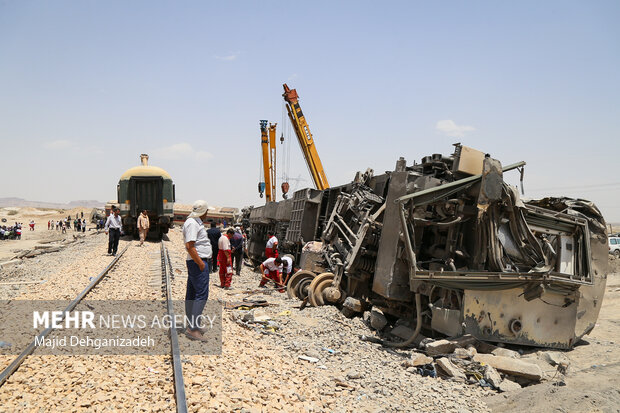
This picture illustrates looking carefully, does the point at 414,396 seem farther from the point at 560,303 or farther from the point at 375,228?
the point at 375,228

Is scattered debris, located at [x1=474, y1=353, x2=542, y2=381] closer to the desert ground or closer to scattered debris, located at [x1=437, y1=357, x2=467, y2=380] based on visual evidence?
the desert ground

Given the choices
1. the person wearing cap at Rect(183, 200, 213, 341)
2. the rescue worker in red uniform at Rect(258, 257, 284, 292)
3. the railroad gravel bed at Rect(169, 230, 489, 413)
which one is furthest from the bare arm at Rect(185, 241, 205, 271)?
the rescue worker in red uniform at Rect(258, 257, 284, 292)

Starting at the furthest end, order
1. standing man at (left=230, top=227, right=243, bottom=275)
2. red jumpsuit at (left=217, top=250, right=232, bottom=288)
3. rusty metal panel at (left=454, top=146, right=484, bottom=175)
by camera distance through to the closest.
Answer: standing man at (left=230, top=227, right=243, bottom=275)
red jumpsuit at (left=217, top=250, right=232, bottom=288)
rusty metal panel at (left=454, top=146, right=484, bottom=175)

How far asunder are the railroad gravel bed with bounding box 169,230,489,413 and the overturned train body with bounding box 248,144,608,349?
1.14m

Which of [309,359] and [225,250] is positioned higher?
[225,250]

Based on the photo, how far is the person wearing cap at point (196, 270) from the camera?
5.42m

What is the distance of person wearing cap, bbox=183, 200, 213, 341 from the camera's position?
213 inches

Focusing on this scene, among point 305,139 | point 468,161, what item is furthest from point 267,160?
point 468,161

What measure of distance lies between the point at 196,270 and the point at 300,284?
495 centimetres

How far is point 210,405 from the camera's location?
3.70m

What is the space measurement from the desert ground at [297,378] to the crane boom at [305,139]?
15032 millimetres

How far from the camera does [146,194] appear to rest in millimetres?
20906

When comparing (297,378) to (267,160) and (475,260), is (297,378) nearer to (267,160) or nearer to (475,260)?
(475,260)

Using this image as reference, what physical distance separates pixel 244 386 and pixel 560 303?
5.48 meters
